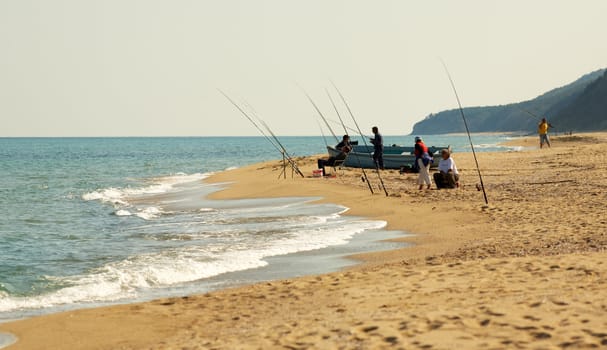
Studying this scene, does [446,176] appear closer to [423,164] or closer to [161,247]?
[423,164]

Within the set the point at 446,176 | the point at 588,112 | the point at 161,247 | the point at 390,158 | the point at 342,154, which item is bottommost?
the point at 161,247

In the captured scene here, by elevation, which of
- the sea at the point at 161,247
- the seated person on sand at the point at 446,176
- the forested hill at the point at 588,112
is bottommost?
the sea at the point at 161,247

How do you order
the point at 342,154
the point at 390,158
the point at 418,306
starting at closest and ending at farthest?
the point at 418,306
the point at 342,154
the point at 390,158

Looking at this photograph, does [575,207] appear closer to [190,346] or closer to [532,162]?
[190,346]

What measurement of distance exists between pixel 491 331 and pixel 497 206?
8538 millimetres

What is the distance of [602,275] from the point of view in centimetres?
649

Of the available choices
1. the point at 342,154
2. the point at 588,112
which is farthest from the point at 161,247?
the point at 588,112

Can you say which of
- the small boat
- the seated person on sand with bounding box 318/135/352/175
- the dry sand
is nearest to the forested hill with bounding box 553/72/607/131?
the small boat

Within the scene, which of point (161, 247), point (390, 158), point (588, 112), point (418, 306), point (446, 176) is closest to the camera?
point (418, 306)

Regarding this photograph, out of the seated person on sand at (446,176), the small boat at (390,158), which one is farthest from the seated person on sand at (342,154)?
the seated person on sand at (446,176)

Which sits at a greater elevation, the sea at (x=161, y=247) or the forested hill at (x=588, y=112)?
the forested hill at (x=588, y=112)

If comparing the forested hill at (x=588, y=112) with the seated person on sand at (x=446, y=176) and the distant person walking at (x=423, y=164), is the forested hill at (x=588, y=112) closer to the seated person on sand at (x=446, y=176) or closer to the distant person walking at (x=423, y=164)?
the distant person walking at (x=423, y=164)

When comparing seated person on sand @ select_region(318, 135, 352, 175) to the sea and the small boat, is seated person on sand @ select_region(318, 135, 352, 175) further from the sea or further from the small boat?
the sea

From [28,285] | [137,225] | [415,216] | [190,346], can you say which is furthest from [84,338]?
[137,225]
